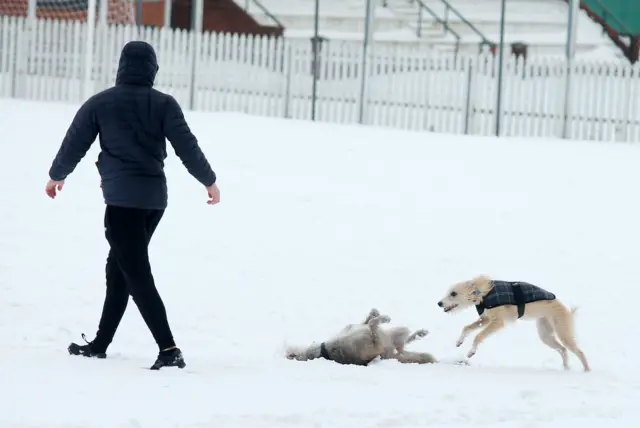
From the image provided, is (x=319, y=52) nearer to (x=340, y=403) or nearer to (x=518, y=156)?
(x=518, y=156)

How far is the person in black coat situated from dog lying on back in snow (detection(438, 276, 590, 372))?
218cm

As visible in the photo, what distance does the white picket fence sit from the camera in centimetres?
1950

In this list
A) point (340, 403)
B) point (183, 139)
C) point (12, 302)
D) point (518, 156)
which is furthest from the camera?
point (518, 156)

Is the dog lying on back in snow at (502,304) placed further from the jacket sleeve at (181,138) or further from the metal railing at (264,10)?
the metal railing at (264,10)

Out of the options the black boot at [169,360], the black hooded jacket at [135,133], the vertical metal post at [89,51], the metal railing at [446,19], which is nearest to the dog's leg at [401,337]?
the black boot at [169,360]

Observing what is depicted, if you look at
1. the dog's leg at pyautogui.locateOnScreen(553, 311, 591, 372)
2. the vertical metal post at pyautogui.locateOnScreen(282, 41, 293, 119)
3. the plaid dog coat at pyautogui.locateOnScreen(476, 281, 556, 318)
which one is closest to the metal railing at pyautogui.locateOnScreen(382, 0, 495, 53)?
the vertical metal post at pyautogui.locateOnScreen(282, 41, 293, 119)

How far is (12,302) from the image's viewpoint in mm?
10109

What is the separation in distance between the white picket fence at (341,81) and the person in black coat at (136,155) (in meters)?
14.1

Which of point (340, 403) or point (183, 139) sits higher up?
point (183, 139)

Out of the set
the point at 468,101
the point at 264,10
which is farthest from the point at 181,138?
the point at 264,10

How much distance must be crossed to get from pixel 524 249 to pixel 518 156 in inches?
192

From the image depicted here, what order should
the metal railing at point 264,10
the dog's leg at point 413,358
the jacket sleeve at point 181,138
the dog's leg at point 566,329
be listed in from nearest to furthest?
the jacket sleeve at point 181,138 → the dog's leg at point 413,358 → the dog's leg at point 566,329 → the metal railing at point 264,10

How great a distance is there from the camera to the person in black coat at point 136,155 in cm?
609

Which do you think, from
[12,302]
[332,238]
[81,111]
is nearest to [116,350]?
[81,111]
